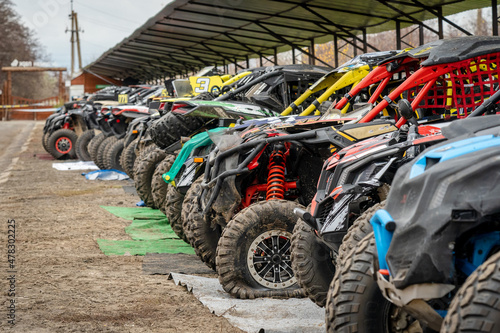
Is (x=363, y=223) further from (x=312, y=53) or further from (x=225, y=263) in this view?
(x=312, y=53)

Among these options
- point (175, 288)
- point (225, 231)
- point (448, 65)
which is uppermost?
point (448, 65)

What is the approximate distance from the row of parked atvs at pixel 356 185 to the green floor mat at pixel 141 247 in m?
0.24

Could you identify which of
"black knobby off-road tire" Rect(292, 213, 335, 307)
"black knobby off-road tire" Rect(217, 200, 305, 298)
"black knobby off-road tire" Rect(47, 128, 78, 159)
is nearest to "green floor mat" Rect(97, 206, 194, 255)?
"black knobby off-road tire" Rect(217, 200, 305, 298)

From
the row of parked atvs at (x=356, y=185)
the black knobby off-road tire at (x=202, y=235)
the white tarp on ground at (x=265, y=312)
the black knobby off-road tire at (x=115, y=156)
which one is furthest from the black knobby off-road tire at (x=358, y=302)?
the black knobby off-road tire at (x=115, y=156)

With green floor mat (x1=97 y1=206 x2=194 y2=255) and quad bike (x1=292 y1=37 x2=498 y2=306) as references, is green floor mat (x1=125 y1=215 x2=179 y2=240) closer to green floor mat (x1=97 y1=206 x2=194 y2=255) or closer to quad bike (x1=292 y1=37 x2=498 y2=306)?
green floor mat (x1=97 y1=206 x2=194 y2=255)

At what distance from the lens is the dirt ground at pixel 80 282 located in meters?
4.92

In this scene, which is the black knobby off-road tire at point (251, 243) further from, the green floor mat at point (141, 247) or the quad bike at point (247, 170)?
the green floor mat at point (141, 247)

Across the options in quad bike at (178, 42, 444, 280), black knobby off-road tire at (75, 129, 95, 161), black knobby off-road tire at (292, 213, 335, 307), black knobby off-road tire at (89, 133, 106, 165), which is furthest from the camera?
black knobby off-road tire at (75, 129, 95, 161)

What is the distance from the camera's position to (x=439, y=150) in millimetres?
2775

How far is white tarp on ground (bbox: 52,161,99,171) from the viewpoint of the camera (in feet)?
60.1

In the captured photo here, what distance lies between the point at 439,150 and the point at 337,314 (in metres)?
0.78

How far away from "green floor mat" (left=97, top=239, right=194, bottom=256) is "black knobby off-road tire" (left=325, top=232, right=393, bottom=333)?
15.8ft

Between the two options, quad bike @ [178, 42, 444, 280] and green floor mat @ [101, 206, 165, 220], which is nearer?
quad bike @ [178, 42, 444, 280]

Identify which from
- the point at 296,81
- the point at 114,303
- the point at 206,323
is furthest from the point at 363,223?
the point at 296,81
